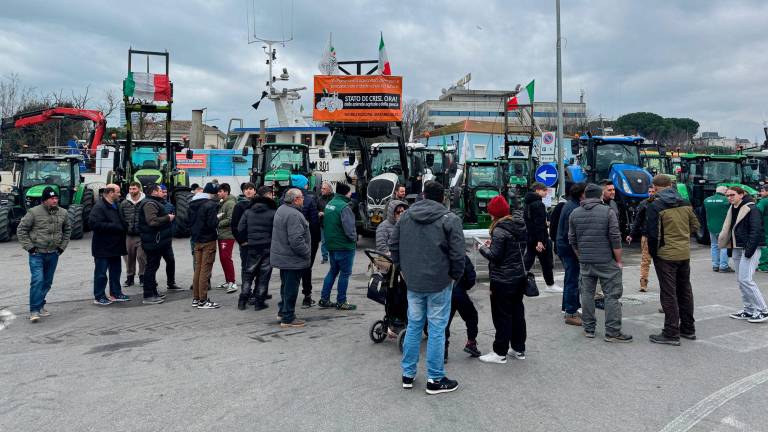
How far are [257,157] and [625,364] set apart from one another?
1337 cm

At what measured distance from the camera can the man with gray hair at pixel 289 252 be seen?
710 centimetres

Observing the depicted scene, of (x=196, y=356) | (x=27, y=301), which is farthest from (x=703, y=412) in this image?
(x=27, y=301)

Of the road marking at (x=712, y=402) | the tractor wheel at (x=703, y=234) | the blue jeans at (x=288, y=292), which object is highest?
the tractor wheel at (x=703, y=234)

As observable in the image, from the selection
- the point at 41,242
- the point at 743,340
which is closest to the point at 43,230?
the point at 41,242

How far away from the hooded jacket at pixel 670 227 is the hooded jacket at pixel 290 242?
13.5 feet

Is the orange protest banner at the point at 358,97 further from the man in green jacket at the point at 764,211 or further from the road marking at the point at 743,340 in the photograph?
the road marking at the point at 743,340

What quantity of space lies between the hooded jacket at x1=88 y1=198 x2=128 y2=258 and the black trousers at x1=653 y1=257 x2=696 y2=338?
Result: 288 inches

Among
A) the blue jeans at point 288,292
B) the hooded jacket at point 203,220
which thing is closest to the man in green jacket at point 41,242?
the hooded jacket at point 203,220

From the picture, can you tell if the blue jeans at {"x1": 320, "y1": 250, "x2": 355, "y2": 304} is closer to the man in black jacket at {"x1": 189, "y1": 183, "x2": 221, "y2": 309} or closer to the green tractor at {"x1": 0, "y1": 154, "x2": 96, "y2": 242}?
the man in black jacket at {"x1": 189, "y1": 183, "x2": 221, "y2": 309}

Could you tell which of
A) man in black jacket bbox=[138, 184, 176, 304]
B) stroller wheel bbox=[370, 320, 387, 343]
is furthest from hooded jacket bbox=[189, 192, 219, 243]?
stroller wheel bbox=[370, 320, 387, 343]

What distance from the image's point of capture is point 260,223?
26.3 ft

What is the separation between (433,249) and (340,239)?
3.14 metres

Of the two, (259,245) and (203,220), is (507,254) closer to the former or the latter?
(259,245)

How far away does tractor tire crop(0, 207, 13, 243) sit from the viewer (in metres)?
15.6
